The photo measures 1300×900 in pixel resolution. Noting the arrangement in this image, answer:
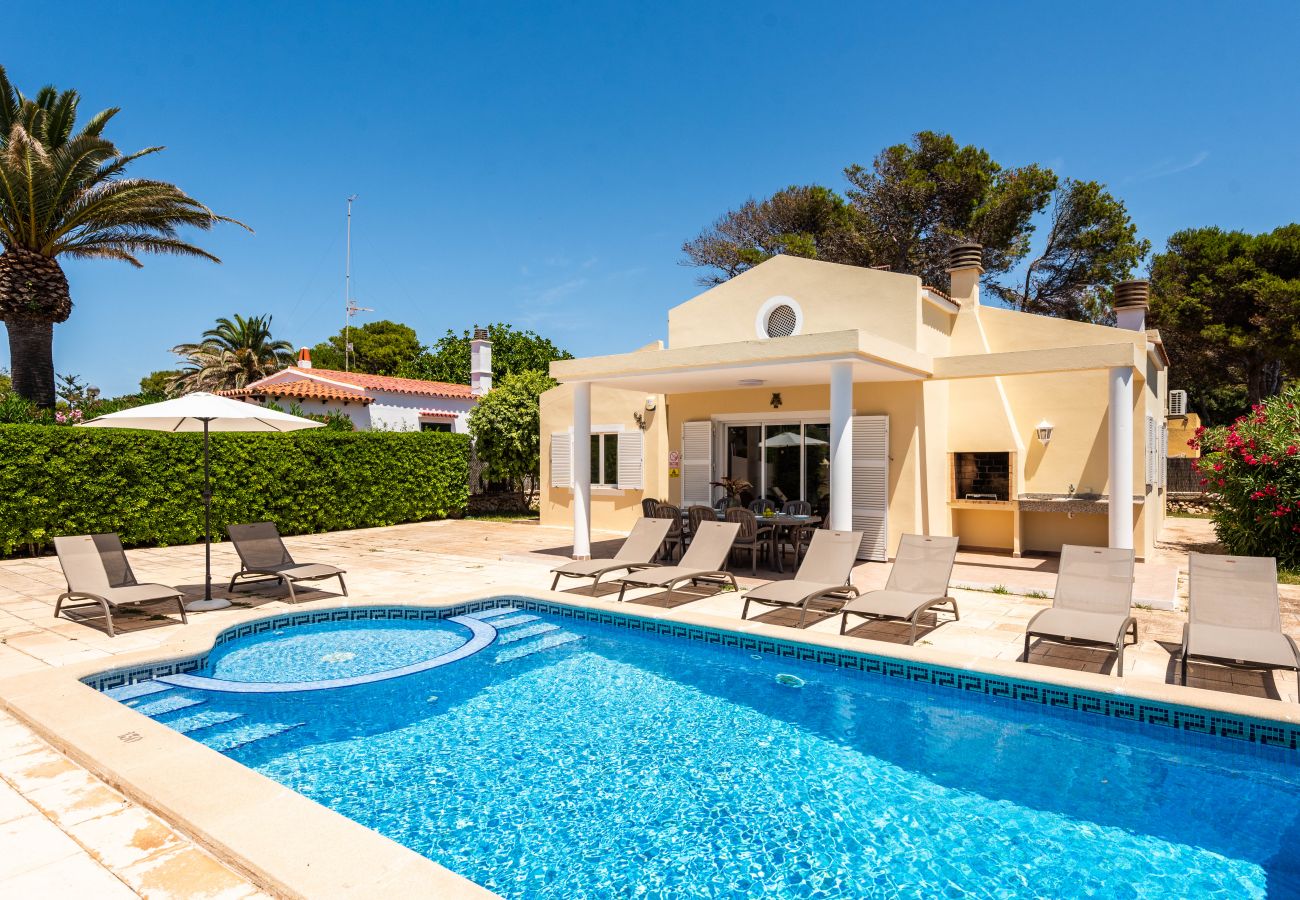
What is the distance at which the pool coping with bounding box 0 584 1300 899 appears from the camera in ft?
11.0

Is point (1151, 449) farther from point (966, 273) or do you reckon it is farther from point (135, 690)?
point (135, 690)

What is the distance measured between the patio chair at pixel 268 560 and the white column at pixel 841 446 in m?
7.38

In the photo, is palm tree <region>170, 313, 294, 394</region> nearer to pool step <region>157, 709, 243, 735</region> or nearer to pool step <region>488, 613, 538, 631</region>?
pool step <region>488, 613, 538, 631</region>

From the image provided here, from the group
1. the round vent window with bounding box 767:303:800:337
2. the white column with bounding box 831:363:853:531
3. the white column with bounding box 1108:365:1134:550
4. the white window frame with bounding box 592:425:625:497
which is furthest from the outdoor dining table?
the white window frame with bounding box 592:425:625:497

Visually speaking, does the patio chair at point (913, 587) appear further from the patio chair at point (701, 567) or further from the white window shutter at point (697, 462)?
the white window shutter at point (697, 462)

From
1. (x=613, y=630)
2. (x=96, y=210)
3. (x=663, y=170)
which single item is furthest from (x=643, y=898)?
(x=663, y=170)

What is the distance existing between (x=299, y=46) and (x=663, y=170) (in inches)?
480

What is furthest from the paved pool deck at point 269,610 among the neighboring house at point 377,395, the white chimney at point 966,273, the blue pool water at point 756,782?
the neighboring house at point 377,395

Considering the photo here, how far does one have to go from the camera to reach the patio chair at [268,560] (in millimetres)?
10102

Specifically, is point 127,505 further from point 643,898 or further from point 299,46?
point 643,898

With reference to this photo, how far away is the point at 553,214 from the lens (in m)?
29.4

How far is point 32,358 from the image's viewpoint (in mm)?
16625

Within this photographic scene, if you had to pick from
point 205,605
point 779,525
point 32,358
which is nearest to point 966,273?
point 779,525

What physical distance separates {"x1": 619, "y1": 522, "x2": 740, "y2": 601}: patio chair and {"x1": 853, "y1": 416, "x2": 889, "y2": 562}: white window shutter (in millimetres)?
4012
